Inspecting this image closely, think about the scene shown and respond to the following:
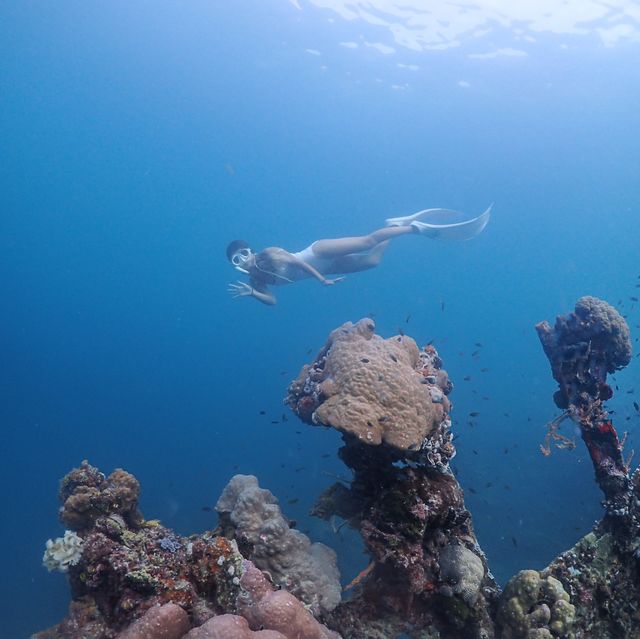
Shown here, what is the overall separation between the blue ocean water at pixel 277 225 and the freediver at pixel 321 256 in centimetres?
278

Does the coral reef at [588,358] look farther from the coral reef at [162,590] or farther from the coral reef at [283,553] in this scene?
the coral reef at [162,590]

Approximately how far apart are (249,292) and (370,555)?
798 centimetres

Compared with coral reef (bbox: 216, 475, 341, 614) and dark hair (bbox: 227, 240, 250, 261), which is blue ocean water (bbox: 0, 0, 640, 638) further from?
coral reef (bbox: 216, 475, 341, 614)

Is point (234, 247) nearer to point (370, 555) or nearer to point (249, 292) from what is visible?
point (249, 292)

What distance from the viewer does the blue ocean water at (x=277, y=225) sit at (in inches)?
1006

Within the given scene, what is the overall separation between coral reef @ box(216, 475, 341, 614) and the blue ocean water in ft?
26.3

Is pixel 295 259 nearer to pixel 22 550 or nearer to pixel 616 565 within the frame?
pixel 616 565

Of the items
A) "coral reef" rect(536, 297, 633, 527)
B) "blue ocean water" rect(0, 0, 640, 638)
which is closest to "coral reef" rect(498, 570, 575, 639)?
"coral reef" rect(536, 297, 633, 527)

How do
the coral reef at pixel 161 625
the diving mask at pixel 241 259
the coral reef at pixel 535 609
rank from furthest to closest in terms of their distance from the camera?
the diving mask at pixel 241 259, the coral reef at pixel 535 609, the coral reef at pixel 161 625

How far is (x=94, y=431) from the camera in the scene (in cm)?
4250

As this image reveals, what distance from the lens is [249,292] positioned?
12109 mm

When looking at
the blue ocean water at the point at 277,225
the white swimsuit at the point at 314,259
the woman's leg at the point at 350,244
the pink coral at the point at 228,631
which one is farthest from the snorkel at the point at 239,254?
the pink coral at the point at 228,631

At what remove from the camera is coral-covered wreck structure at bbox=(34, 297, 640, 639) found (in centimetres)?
435

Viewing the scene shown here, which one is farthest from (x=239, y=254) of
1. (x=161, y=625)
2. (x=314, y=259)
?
(x=161, y=625)
